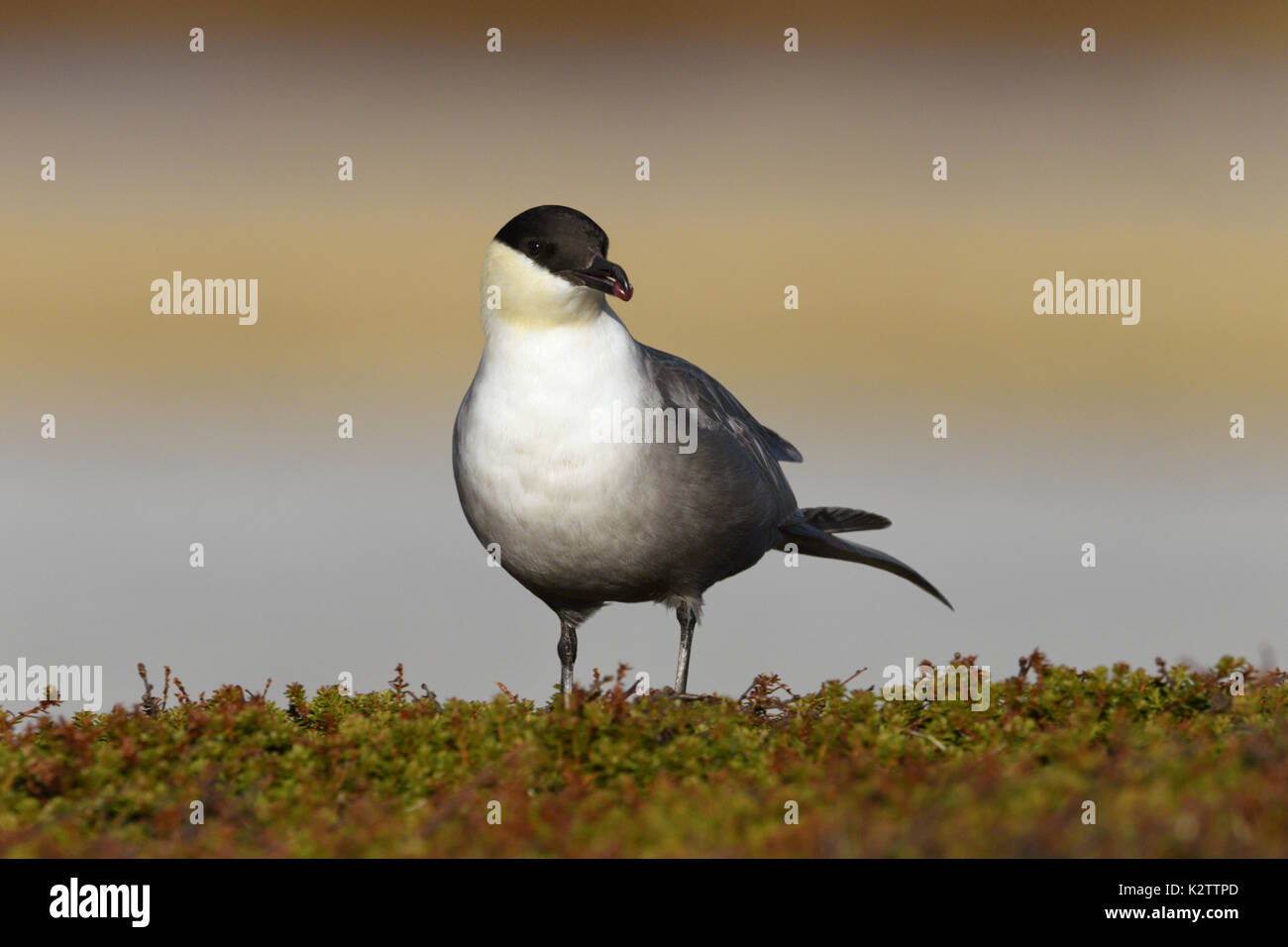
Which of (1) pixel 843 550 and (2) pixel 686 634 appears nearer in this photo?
(2) pixel 686 634

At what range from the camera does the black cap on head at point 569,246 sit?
6441 millimetres

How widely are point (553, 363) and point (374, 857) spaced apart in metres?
3.63

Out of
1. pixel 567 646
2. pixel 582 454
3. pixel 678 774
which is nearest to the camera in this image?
pixel 678 774

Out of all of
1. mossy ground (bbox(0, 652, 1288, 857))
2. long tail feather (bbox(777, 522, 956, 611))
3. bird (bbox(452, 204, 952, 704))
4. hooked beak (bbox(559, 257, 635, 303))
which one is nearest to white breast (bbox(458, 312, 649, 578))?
bird (bbox(452, 204, 952, 704))

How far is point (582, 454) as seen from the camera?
6.25m

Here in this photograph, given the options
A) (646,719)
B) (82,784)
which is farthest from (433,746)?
(82,784)

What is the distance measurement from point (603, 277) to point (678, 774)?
308cm

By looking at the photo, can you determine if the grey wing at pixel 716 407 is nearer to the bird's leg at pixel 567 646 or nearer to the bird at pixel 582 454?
the bird at pixel 582 454

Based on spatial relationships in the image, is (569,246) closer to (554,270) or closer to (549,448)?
(554,270)

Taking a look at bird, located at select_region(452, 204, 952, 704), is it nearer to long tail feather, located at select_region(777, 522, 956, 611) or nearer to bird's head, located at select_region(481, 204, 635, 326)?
bird's head, located at select_region(481, 204, 635, 326)

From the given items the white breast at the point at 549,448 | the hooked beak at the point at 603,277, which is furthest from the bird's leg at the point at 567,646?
the hooked beak at the point at 603,277

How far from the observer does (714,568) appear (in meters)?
6.79

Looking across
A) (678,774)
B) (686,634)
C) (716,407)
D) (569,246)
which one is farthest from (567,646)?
(678,774)
